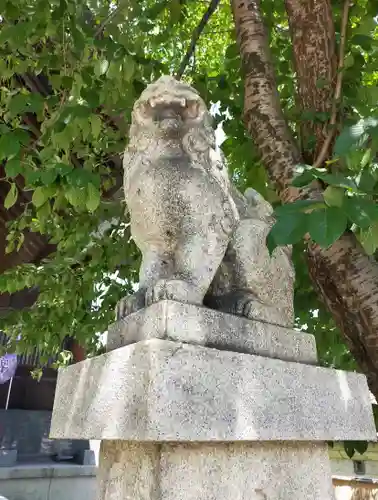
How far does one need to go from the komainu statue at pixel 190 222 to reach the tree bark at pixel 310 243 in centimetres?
56

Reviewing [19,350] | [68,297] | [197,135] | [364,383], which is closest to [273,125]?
[197,135]

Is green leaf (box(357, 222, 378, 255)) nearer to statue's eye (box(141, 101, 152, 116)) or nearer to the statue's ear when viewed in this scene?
the statue's ear

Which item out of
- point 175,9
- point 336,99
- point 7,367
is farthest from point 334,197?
point 7,367

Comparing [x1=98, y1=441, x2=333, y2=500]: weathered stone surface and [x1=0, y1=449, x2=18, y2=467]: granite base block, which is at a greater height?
[x1=0, y1=449, x2=18, y2=467]: granite base block

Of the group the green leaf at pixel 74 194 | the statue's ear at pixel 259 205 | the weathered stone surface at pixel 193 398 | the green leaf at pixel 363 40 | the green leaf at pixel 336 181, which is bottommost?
the weathered stone surface at pixel 193 398

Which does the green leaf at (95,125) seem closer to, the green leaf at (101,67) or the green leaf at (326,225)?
the green leaf at (101,67)

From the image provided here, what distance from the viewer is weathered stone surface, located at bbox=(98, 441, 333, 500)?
119 cm

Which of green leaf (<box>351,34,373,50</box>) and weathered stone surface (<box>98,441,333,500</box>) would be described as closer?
weathered stone surface (<box>98,441,333,500</box>)

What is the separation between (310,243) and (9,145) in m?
1.35

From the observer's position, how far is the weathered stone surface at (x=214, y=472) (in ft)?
3.90

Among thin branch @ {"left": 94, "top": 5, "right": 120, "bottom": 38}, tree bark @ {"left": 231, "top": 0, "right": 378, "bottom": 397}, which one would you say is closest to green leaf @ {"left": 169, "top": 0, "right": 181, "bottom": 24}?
tree bark @ {"left": 231, "top": 0, "right": 378, "bottom": 397}

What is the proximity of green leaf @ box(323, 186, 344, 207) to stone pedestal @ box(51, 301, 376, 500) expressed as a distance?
0.46 m

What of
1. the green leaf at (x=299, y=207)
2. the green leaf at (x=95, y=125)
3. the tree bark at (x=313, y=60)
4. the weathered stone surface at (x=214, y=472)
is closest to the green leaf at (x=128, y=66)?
the green leaf at (x=95, y=125)

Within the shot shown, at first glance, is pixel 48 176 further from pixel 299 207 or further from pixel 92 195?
pixel 299 207
